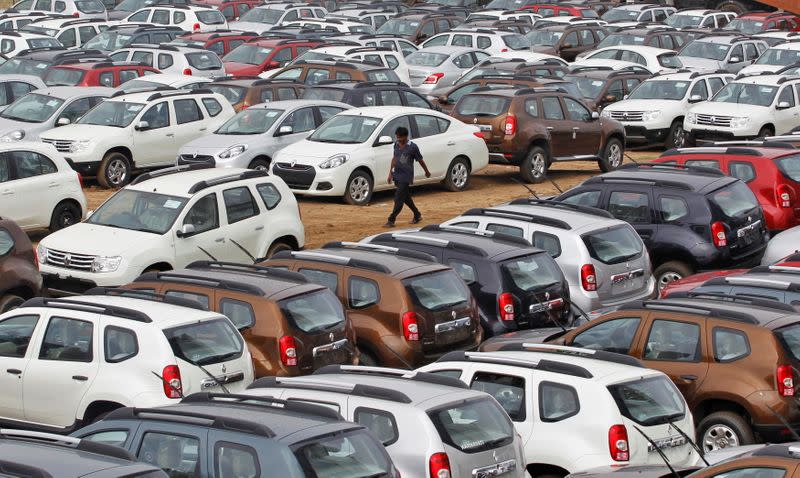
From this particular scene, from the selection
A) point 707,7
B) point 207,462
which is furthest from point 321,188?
point 707,7

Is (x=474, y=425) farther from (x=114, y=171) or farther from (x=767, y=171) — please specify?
(x=114, y=171)

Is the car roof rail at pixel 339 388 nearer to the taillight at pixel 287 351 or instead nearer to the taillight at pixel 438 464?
the taillight at pixel 438 464

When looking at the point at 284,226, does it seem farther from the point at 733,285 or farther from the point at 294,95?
the point at 294,95

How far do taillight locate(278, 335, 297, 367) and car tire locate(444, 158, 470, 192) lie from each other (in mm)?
12773

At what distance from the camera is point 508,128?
27547 mm

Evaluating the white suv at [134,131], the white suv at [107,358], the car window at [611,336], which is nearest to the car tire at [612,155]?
the white suv at [134,131]

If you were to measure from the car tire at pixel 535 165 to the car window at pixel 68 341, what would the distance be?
50.2ft

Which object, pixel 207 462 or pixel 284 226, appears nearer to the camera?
pixel 207 462

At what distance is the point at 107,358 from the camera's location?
13.3 meters

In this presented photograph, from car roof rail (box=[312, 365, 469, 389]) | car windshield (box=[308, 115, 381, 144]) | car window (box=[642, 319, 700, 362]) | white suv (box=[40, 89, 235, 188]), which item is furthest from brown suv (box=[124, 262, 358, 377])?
white suv (box=[40, 89, 235, 188])

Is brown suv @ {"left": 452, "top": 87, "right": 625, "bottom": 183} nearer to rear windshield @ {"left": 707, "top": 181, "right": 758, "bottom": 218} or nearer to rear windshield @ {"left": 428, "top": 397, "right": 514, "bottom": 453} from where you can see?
rear windshield @ {"left": 707, "top": 181, "right": 758, "bottom": 218}

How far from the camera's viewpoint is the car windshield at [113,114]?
26375 mm

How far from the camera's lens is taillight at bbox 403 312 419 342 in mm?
15461

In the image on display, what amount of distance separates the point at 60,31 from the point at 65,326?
98.0 ft
